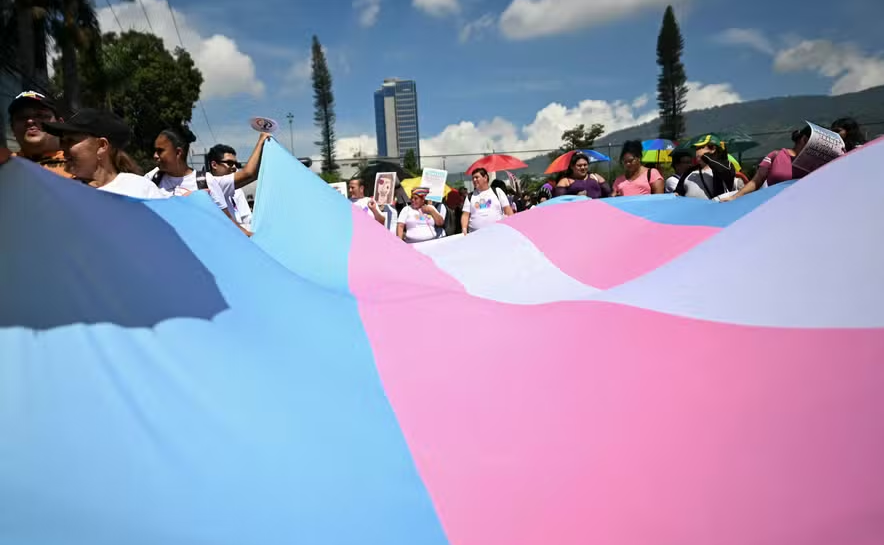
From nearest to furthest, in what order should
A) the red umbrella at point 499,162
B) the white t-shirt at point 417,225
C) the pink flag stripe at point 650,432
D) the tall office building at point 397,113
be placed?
1. the pink flag stripe at point 650,432
2. the white t-shirt at point 417,225
3. the red umbrella at point 499,162
4. the tall office building at point 397,113

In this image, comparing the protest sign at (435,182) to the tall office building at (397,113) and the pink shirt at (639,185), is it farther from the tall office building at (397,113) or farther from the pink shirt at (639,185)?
the tall office building at (397,113)

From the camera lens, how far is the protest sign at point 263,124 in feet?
11.8

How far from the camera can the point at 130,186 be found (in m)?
2.54

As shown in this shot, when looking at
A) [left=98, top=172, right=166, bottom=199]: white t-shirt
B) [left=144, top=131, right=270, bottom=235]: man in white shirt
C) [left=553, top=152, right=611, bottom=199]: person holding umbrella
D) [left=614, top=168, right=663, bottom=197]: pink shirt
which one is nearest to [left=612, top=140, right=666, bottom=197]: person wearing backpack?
[left=614, top=168, right=663, bottom=197]: pink shirt

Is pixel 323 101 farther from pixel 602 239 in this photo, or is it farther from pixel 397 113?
pixel 397 113

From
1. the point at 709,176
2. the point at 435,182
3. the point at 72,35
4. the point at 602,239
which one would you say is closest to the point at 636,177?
the point at 709,176

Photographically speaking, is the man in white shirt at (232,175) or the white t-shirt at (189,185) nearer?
the white t-shirt at (189,185)

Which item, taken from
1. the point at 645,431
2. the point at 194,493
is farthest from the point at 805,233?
the point at 194,493

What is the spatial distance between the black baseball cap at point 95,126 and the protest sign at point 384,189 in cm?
471

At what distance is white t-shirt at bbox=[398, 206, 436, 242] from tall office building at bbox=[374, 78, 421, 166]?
6207 inches

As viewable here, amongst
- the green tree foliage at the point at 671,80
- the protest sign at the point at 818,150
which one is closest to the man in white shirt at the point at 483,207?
the protest sign at the point at 818,150

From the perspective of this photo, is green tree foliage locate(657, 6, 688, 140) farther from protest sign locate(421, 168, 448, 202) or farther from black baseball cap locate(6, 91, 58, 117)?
black baseball cap locate(6, 91, 58, 117)

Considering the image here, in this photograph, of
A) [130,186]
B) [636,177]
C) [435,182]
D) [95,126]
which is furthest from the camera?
Result: [435,182]

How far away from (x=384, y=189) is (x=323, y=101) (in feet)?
127
